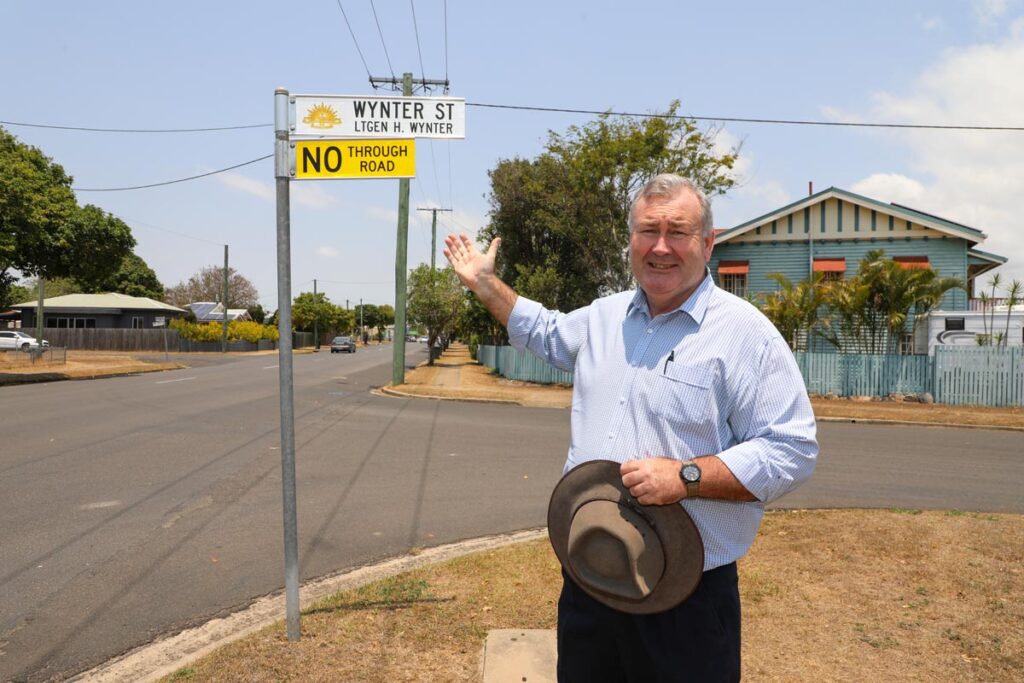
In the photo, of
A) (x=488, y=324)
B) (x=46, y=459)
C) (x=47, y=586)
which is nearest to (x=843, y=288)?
(x=488, y=324)

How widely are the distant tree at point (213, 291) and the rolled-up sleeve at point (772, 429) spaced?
10251cm

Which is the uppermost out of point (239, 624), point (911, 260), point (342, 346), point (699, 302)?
point (911, 260)

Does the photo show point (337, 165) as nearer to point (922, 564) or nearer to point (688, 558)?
point (688, 558)

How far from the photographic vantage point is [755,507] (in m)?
2.14

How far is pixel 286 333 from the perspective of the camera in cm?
393

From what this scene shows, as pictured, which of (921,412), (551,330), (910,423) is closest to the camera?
(551,330)

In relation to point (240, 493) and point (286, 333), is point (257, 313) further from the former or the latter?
point (286, 333)

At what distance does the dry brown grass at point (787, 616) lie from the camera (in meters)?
3.61

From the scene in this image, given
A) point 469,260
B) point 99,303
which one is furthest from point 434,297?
point 99,303

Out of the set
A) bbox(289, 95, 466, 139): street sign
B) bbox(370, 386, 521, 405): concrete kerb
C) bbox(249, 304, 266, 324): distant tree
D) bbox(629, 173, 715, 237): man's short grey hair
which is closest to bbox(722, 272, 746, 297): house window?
bbox(370, 386, 521, 405): concrete kerb

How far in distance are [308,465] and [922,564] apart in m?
6.53

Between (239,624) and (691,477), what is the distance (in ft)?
11.0

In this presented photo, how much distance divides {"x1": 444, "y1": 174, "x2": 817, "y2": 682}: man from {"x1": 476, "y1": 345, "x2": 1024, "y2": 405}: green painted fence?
16944 millimetres

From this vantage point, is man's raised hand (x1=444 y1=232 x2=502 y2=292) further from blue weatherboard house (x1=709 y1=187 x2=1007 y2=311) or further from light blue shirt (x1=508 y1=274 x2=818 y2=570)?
blue weatherboard house (x1=709 y1=187 x2=1007 y2=311)
